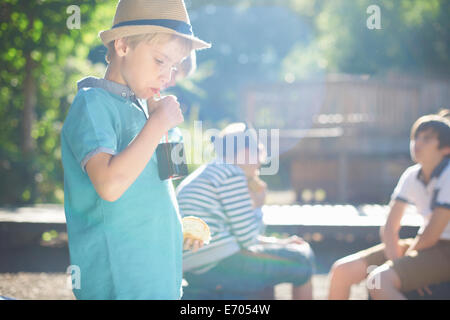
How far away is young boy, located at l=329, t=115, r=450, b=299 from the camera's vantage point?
121 inches

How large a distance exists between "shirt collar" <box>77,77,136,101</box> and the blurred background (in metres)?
4.27

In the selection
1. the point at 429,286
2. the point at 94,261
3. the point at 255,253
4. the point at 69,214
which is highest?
the point at 69,214

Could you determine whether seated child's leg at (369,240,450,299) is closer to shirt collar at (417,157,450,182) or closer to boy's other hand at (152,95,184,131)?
shirt collar at (417,157,450,182)

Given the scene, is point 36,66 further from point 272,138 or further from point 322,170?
point 322,170

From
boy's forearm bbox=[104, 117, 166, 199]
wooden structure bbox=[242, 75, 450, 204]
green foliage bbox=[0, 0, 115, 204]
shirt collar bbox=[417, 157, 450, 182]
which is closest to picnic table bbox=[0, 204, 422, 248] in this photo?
green foliage bbox=[0, 0, 115, 204]

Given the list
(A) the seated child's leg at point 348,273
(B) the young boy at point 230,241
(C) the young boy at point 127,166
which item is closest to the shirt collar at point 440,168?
(A) the seated child's leg at point 348,273

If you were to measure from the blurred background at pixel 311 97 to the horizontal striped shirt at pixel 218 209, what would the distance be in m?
3.09

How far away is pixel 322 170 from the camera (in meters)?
9.45

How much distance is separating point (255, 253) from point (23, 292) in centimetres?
235

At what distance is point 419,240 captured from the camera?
10.3ft

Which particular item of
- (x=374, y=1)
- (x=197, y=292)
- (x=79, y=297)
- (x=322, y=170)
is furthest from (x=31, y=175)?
(x=374, y=1)

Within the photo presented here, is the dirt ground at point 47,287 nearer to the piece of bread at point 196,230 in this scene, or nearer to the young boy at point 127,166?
the piece of bread at point 196,230

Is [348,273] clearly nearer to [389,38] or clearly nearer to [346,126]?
[346,126]

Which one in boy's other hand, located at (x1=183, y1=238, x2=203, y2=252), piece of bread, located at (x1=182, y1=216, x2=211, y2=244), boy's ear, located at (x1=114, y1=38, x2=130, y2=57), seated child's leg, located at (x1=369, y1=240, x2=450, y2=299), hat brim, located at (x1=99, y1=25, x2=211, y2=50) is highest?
hat brim, located at (x1=99, y1=25, x2=211, y2=50)
